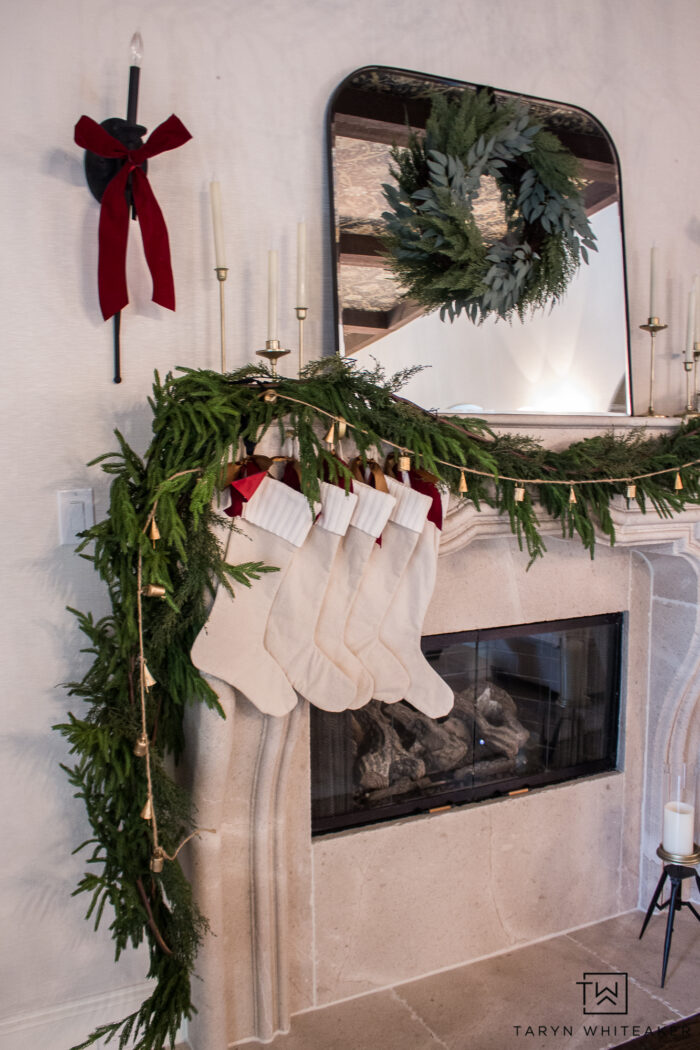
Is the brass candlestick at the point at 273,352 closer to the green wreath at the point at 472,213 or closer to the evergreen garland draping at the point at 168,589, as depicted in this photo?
the evergreen garland draping at the point at 168,589

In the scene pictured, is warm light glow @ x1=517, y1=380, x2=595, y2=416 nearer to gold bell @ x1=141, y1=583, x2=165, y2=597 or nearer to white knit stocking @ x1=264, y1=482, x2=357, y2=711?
white knit stocking @ x1=264, y1=482, x2=357, y2=711

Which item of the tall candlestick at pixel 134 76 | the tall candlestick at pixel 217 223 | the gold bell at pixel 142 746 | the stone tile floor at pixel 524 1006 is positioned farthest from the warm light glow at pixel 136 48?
the stone tile floor at pixel 524 1006

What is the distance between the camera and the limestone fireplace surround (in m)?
1.67

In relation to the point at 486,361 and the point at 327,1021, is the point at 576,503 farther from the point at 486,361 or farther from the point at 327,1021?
the point at 327,1021

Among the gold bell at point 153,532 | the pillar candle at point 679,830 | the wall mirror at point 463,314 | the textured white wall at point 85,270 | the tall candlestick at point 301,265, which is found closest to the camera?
the gold bell at point 153,532

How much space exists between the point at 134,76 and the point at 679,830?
216 centimetres

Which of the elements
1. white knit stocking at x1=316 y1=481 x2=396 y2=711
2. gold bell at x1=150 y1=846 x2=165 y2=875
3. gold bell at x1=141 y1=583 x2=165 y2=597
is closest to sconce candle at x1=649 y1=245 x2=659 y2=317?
white knit stocking at x1=316 y1=481 x2=396 y2=711

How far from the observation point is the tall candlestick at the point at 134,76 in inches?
55.4

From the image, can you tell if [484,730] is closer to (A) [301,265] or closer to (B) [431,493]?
(B) [431,493]

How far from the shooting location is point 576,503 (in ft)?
5.83

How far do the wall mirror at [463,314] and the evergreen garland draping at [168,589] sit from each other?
0.76 feet

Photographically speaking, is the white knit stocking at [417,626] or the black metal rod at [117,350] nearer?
the black metal rod at [117,350]

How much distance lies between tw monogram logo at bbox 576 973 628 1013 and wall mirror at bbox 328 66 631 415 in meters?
1.47

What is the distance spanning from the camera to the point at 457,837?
6.67 feet
